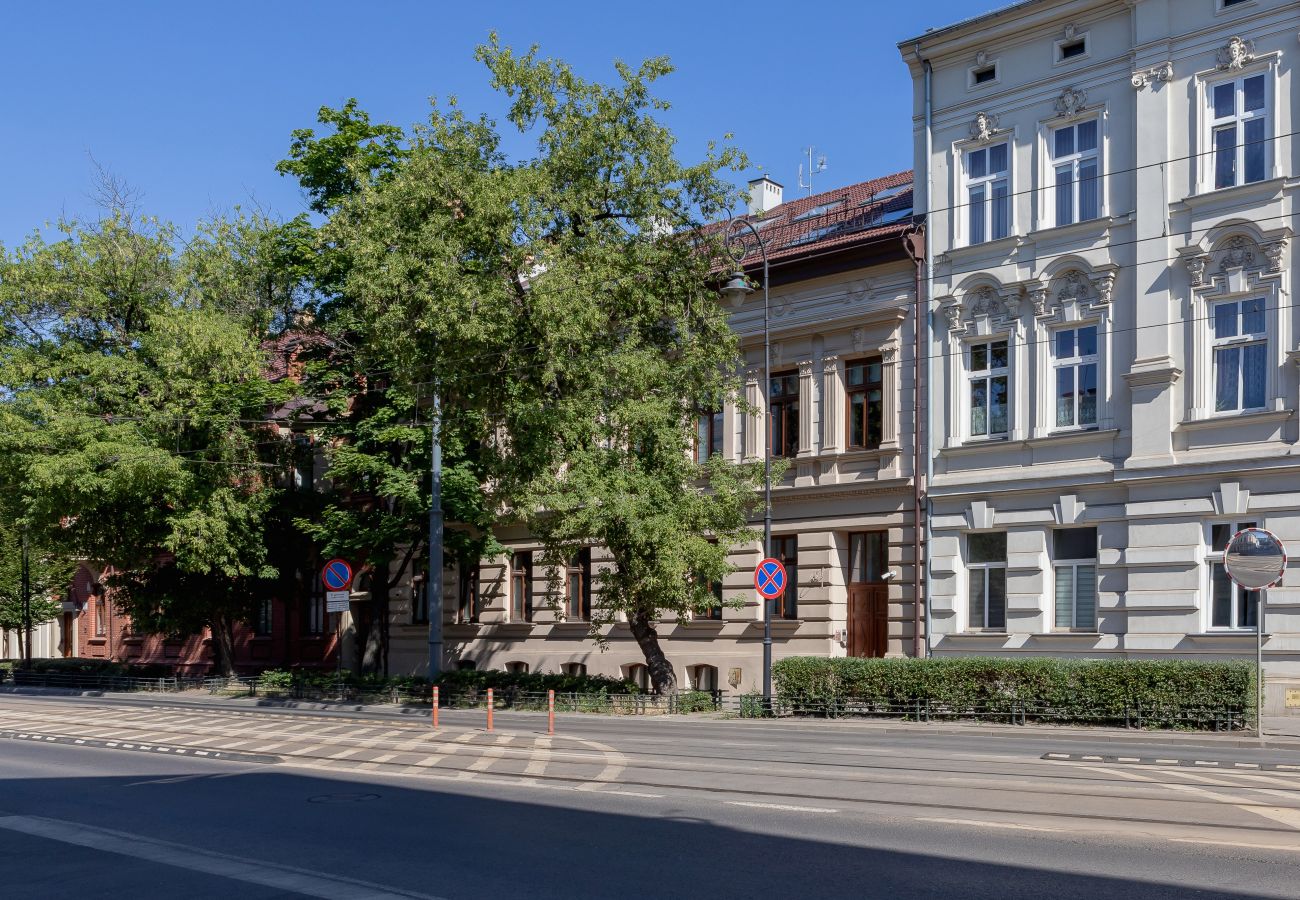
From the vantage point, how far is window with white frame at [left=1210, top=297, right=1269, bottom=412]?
83.9 ft

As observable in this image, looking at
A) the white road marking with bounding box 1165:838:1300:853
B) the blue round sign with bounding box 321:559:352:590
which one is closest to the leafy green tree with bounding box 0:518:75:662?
the blue round sign with bounding box 321:559:352:590

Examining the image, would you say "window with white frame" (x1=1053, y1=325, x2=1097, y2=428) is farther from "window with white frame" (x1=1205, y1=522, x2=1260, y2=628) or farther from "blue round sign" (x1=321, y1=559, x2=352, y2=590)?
"blue round sign" (x1=321, y1=559, x2=352, y2=590)

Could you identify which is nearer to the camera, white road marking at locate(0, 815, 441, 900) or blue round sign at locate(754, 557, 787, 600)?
white road marking at locate(0, 815, 441, 900)

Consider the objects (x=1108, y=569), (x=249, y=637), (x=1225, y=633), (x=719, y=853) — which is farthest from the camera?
(x=249, y=637)

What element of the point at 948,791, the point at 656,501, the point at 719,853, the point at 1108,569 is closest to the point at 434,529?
the point at 656,501

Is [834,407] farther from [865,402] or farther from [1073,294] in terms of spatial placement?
[1073,294]

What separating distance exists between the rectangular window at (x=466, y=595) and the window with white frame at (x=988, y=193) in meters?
19.7

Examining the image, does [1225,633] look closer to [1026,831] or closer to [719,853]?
[1026,831]

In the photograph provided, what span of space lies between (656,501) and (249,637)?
29432mm

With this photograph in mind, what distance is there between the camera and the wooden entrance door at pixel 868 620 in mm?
31984

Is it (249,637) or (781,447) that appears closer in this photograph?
(781,447)

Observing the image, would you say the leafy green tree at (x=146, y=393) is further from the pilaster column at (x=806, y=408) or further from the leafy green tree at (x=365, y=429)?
the pilaster column at (x=806, y=408)

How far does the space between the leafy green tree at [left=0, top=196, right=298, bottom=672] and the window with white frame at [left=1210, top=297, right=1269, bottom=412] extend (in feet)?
83.2

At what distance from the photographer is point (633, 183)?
29000 millimetres
